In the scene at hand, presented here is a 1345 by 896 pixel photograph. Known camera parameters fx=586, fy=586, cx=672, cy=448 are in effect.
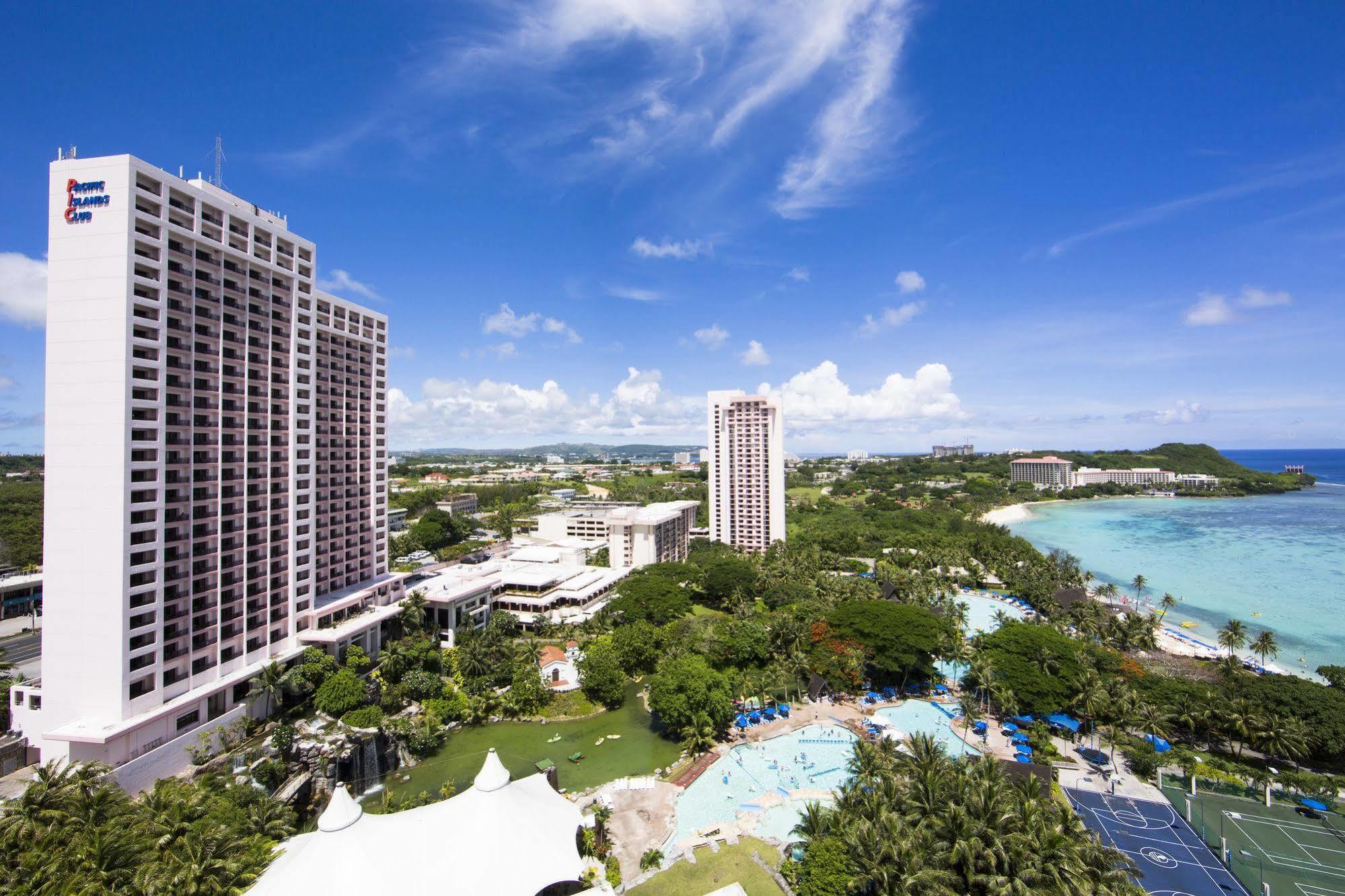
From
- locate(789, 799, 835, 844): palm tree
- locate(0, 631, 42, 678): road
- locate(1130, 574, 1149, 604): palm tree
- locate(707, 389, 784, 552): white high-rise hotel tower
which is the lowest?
locate(1130, 574, 1149, 604): palm tree

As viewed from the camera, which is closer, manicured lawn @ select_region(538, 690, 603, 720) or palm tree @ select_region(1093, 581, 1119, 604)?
manicured lawn @ select_region(538, 690, 603, 720)

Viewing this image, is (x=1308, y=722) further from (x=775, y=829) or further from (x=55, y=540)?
(x=55, y=540)

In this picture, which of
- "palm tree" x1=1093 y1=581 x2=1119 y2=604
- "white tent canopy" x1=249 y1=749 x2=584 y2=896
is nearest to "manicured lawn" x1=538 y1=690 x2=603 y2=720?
"white tent canopy" x1=249 y1=749 x2=584 y2=896

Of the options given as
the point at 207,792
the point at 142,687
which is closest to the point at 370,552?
the point at 142,687

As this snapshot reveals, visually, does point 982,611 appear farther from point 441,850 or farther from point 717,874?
point 441,850

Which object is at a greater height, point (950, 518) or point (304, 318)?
point (304, 318)

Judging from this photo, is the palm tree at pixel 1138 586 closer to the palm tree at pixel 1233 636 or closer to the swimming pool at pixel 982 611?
the swimming pool at pixel 982 611

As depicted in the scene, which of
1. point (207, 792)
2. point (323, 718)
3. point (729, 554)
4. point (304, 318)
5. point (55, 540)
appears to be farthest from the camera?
point (729, 554)

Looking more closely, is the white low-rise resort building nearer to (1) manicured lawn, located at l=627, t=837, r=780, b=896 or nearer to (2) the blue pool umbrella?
(1) manicured lawn, located at l=627, t=837, r=780, b=896
